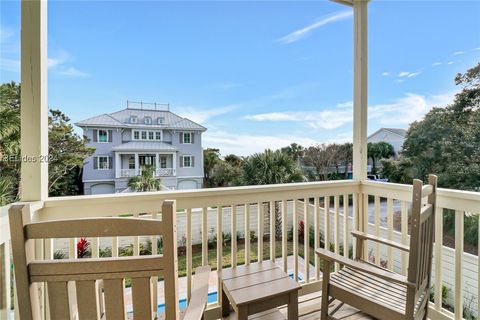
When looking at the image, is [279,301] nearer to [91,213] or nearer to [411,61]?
[91,213]

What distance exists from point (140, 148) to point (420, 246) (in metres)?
1.84

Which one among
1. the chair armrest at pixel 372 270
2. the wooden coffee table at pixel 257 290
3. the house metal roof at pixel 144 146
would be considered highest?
the house metal roof at pixel 144 146

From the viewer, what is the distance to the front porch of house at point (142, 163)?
1781 mm

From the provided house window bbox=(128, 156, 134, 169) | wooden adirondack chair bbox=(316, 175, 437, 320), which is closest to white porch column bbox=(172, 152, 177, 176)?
house window bbox=(128, 156, 134, 169)

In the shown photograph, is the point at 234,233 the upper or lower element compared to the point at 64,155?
lower

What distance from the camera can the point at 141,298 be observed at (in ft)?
2.73

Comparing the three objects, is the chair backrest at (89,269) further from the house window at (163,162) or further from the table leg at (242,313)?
the house window at (163,162)

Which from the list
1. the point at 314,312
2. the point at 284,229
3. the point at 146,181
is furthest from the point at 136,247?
the point at 314,312

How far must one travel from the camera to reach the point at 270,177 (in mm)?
2320

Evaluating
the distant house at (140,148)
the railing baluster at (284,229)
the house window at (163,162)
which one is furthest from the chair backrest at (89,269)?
the railing baluster at (284,229)

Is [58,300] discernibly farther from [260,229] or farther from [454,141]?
[454,141]

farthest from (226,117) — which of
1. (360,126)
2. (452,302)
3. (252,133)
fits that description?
(452,302)

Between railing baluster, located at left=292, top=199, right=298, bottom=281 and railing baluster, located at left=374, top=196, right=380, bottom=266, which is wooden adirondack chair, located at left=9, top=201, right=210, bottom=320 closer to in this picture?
railing baluster, located at left=292, top=199, right=298, bottom=281

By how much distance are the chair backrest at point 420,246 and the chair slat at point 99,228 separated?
4.19ft
